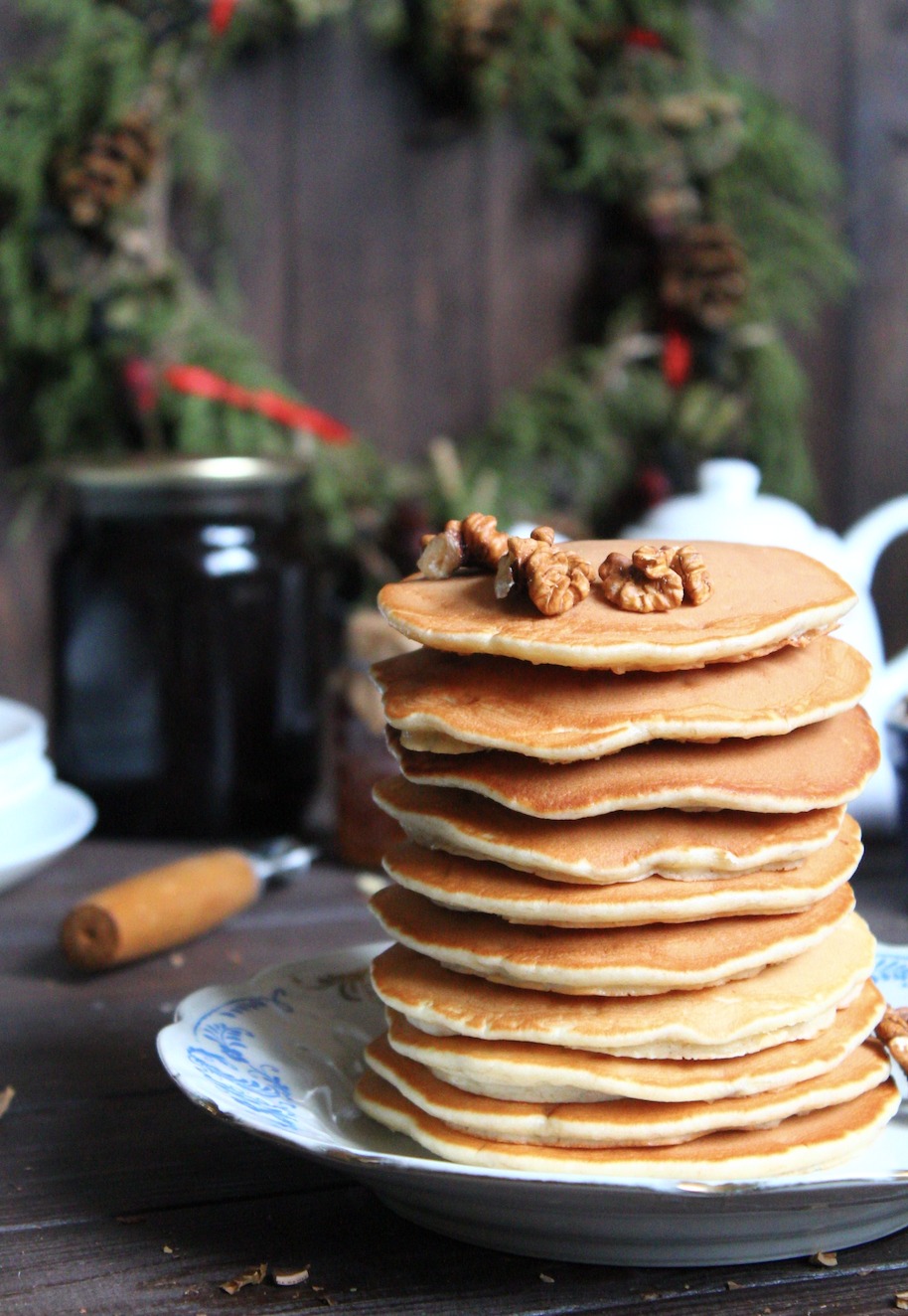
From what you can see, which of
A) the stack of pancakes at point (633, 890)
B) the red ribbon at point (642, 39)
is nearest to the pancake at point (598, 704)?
the stack of pancakes at point (633, 890)

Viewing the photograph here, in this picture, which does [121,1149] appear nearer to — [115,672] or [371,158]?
[115,672]

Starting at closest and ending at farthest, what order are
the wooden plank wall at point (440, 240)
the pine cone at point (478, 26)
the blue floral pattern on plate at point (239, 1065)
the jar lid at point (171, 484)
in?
the blue floral pattern on plate at point (239, 1065) → the jar lid at point (171, 484) → the pine cone at point (478, 26) → the wooden plank wall at point (440, 240)

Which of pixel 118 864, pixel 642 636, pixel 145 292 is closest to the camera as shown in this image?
pixel 642 636

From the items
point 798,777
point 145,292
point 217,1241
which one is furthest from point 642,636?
point 145,292

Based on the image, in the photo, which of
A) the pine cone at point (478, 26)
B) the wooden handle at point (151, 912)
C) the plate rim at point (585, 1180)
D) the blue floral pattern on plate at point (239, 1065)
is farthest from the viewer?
the pine cone at point (478, 26)

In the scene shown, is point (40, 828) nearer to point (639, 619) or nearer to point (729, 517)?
point (729, 517)

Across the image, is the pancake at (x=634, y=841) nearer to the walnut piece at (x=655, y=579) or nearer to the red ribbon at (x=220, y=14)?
the walnut piece at (x=655, y=579)

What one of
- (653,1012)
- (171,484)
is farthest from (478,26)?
(653,1012)
